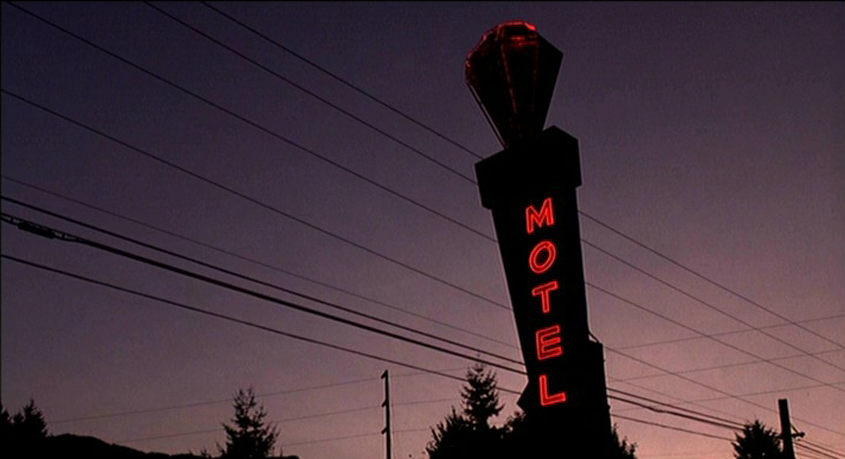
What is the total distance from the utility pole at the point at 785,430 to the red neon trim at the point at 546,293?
1658 cm

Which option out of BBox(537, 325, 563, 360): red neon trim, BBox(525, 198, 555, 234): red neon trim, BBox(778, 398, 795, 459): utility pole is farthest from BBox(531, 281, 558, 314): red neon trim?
BBox(778, 398, 795, 459): utility pole

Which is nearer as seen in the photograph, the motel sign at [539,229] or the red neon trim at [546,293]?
the motel sign at [539,229]

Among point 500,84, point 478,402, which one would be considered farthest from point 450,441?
point 500,84

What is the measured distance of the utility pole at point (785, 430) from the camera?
32906 millimetres

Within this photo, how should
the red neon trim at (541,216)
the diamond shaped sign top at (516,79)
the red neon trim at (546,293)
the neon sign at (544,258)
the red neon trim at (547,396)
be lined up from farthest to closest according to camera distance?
1. the diamond shaped sign top at (516,79)
2. the red neon trim at (541,216)
3. the red neon trim at (546,293)
4. the neon sign at (544,258)
5. the red neon trim at (547,396)

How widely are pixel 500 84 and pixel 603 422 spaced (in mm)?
9699

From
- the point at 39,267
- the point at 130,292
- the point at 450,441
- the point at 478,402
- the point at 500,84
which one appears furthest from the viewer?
the point at 478,402

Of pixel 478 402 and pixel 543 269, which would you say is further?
pixel 478 402

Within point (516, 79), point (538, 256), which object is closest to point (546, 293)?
point (538, 256)

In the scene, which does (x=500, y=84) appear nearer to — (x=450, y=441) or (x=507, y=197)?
(x=507, y=197)

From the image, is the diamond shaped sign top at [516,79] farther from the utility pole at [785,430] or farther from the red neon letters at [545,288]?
the utility pole at [785,430]

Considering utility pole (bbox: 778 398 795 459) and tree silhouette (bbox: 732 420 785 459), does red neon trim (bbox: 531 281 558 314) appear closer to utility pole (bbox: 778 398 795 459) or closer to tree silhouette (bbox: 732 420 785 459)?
utility pole (bbox: 778 398 795 459)

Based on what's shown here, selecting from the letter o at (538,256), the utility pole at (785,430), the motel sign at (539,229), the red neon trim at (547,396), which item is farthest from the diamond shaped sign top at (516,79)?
the utility pole at (785,430)

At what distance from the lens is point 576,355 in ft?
67.6
